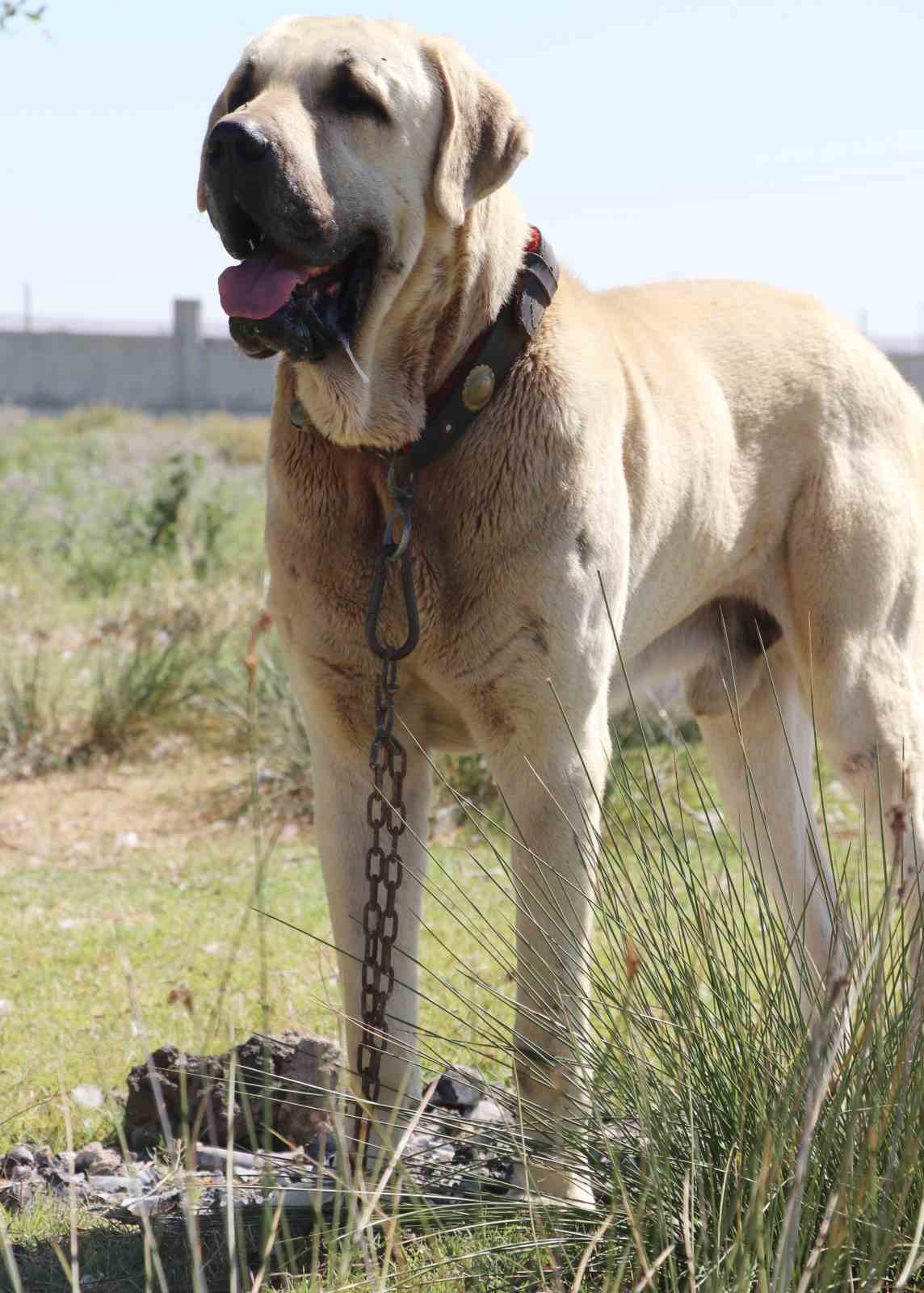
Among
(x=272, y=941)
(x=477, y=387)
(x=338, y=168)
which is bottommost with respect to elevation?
(x=272, y=941)

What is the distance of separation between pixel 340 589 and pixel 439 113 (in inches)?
38.8

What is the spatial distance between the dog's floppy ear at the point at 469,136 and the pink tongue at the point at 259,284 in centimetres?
36

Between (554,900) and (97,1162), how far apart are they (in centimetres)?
143

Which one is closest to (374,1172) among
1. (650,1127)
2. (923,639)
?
(650,1127)

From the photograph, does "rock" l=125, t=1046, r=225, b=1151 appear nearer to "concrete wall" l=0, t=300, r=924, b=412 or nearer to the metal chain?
the metal chain

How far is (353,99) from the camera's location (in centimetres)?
282

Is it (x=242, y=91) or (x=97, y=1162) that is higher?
(x=242, y=91)

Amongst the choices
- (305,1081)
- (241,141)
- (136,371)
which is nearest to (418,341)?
(241,141)

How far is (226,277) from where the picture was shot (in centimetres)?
277

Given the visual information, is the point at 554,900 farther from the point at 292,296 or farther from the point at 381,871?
the point at 292,296

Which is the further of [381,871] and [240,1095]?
[240,1095]

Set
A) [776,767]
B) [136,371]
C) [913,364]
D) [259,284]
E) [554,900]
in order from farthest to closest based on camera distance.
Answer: [136,371] < [913,364] < [776,767] < [259,284] < [554,900]

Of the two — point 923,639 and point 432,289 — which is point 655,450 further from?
point 923,639

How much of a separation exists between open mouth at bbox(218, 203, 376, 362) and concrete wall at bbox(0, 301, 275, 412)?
36.7 meters
